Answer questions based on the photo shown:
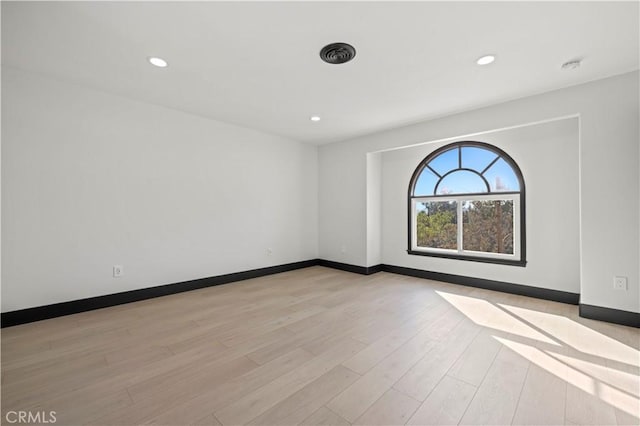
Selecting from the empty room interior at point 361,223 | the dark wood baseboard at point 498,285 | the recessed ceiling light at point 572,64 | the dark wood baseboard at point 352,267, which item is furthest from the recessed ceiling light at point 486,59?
the dark wood baseboard at point 352,267

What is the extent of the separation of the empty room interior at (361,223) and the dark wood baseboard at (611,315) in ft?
0.06

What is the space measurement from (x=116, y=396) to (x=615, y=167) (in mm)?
4441

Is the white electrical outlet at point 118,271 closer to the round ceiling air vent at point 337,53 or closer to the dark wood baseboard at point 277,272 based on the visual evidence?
the dark wood baseboard at point 277,272

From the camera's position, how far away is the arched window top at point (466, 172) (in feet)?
12.1

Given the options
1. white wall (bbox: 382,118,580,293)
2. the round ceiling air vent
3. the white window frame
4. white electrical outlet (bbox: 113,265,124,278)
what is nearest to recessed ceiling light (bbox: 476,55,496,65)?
the round ceiling air vent

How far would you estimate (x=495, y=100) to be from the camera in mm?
3242

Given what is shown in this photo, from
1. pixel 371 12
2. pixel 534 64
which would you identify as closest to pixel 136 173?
pixel 371 12

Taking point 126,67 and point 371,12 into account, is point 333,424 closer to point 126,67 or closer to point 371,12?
point 371,12

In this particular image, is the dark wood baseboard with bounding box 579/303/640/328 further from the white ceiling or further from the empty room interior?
the white ceiling

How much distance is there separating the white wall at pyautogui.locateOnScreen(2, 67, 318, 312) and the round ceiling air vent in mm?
2339

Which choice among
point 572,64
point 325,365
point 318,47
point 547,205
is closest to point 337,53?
point 318,47

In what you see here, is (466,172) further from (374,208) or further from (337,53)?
(337,53)

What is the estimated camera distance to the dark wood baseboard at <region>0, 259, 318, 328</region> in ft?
8.55

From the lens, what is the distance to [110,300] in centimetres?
311
